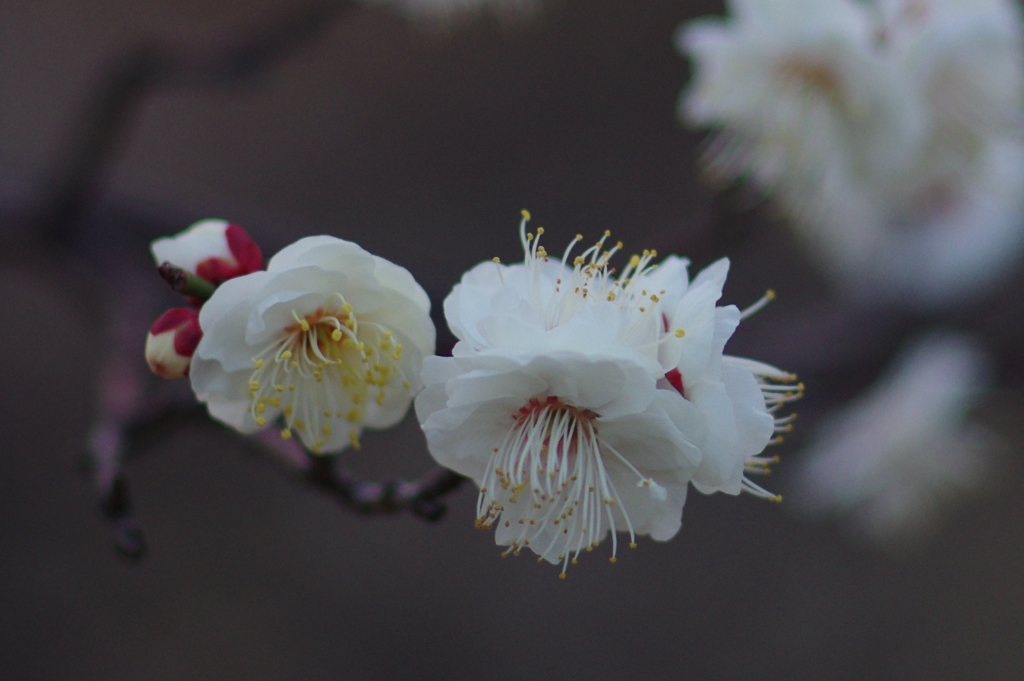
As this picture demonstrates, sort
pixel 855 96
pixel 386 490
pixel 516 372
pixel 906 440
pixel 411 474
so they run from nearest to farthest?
pixel 516 372
pixel 386 490
pixel 855 96
pixel 906 440
pixel 411 474

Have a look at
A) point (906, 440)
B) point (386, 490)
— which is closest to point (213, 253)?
point (386, 490)

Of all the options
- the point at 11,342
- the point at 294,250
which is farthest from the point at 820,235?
the point at 11,342

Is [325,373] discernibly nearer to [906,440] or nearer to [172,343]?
[172,343]

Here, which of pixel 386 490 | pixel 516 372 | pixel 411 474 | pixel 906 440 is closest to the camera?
pixel 516 372

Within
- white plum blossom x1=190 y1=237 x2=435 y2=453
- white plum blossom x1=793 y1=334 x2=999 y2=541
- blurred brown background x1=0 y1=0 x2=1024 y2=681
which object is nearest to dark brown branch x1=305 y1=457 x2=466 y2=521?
white plum blossom x1=190 y1=237 x2=435 y2=453

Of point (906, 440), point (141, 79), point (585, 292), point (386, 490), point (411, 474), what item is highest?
point (906, 440)

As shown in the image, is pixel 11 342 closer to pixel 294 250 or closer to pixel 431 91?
pixel 431 91
